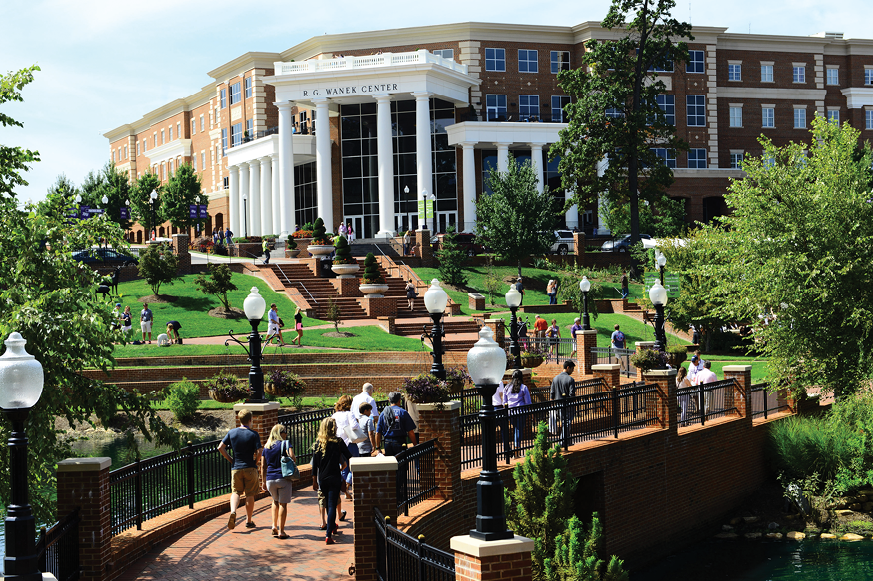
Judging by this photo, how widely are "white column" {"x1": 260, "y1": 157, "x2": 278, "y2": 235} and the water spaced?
4829cm

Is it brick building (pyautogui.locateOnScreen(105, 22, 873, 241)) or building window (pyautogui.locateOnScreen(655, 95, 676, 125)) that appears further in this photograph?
building window (pyautogui.locateOnScreen(655, 95, 676, 125))

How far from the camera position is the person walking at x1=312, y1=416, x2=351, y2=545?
1144 cm

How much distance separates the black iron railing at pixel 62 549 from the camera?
8.97 m

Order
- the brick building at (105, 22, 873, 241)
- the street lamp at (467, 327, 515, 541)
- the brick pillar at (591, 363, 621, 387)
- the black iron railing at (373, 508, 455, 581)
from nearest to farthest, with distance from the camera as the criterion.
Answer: the street lamp at (467, 327, 515, 541) → the black iron railing at (373, 508, 455, 581) → the brick pillar at (591, 363, 621, 387) → the brick building at (105, 22, 873, 241)

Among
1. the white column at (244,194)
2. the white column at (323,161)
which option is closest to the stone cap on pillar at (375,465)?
the white column at (323,161)

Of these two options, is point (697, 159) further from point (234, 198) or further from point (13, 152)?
point (13, 152)

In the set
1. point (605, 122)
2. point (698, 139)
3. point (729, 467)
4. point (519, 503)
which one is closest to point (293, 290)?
point (605, 122)

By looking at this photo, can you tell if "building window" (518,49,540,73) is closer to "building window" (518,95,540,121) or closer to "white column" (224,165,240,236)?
"building window" (518,95,540,121)

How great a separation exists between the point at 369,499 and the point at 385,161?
46823 mm

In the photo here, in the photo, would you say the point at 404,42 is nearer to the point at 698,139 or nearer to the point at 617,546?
the point at 698,139

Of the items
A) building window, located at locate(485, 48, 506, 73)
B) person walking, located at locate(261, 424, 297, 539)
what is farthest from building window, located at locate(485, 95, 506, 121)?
person walking, located at locate(261, 424, 297, 539)

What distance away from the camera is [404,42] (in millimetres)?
63000

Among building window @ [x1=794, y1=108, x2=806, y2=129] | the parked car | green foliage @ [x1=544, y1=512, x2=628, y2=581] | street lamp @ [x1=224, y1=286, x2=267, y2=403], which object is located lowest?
green foliage @ [x1=544, y1=512, x2=628, y2=581]

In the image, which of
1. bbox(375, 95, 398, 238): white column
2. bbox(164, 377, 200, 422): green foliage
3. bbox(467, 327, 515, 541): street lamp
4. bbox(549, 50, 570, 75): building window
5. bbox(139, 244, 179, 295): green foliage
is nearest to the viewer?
bbox(467, 327, 515, 541): street lamp
